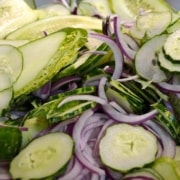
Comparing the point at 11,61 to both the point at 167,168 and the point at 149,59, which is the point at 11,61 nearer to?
the point at 149,59

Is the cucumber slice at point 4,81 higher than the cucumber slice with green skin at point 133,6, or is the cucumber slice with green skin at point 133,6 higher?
the cucumber slice at point 4,81

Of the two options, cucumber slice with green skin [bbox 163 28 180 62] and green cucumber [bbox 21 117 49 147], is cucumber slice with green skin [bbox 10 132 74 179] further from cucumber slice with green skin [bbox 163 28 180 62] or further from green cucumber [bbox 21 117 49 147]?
cucumber slice with green skin [bbox 163 28 180 62]

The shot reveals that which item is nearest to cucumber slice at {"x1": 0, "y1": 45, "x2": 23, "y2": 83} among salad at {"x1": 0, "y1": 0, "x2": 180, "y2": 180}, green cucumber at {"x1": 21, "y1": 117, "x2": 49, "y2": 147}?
salad at {"x1": 0, "y1": 0, "x2": 180, "y2": 180}

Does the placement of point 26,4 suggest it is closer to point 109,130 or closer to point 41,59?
point 41,59

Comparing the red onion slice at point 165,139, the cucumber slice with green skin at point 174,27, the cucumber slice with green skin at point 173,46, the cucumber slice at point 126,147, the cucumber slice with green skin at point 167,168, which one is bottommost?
the red onion slice at point 165,139

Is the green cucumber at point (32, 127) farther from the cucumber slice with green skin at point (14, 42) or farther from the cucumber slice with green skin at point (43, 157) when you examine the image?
the cucumber slice with green skin at point (14, 42)

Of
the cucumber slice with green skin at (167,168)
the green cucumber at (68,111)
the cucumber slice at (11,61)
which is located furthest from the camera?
the cucumber slice at (11,61)

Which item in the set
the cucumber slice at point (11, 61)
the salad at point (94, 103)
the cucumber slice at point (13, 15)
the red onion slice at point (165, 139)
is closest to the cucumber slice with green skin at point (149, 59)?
the salad at point (94, 103)
